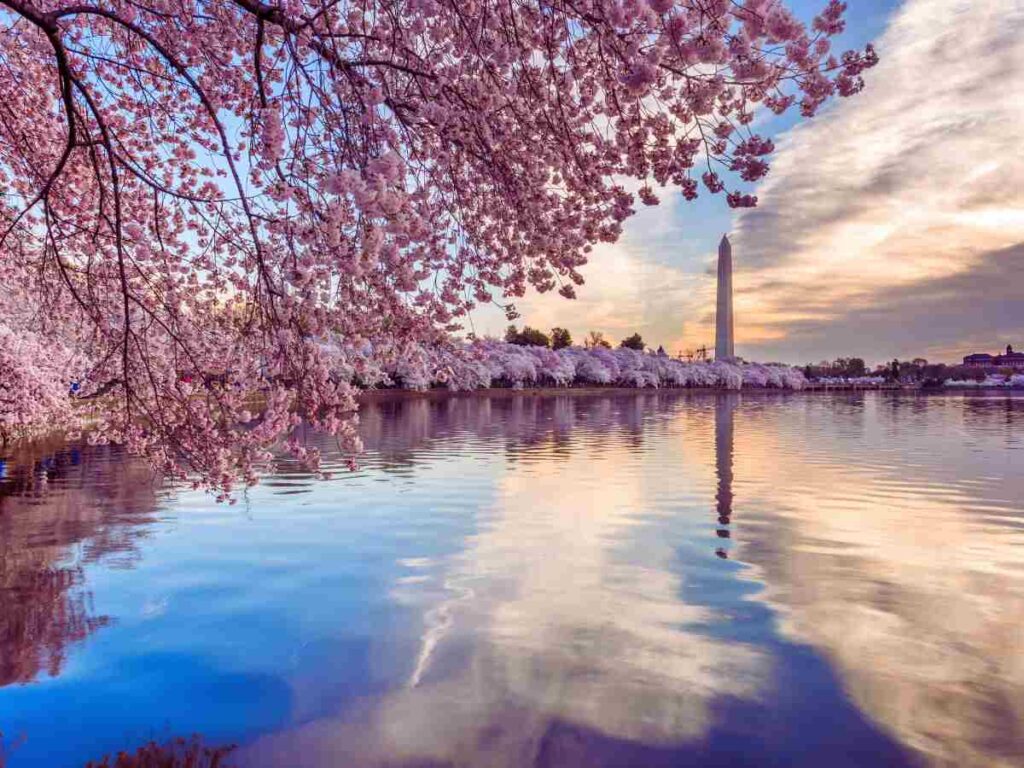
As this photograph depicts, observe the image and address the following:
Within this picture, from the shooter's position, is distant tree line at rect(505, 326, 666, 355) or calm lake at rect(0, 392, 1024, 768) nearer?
calm lake at rect(0, 392, 1024, 768)

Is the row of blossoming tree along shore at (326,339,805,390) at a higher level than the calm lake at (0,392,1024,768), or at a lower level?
higher

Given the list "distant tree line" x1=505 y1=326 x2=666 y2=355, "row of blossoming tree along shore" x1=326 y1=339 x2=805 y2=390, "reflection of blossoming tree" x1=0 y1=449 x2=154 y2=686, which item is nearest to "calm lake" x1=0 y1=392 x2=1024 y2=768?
"reflection of blossoming tree" x1=0 y1=449 x2=154 y2=686

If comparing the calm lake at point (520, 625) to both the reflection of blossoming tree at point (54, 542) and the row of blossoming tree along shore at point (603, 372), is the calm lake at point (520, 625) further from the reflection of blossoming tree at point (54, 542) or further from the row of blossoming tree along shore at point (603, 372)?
the row of blossoming tree along shore at point (603, 372)

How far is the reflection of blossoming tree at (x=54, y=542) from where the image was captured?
804 cm

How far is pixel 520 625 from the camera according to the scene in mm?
8570

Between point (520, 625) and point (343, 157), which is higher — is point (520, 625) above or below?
below

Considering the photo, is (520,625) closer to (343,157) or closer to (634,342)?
(343,157)

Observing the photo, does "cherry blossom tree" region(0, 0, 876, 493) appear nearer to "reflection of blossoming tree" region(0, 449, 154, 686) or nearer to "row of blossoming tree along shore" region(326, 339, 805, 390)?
→ "reflection of blossoming tree" region(0, 449, 154, 686)

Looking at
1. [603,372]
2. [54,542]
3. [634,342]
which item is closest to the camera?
[54,542]

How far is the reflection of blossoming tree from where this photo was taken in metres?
8.04

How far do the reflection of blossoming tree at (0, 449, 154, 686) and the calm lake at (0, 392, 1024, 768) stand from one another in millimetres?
67

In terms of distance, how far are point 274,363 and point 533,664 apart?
425 centimetres

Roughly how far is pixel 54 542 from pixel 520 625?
8.75 metres

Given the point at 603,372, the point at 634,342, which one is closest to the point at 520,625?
the point at 603,372
